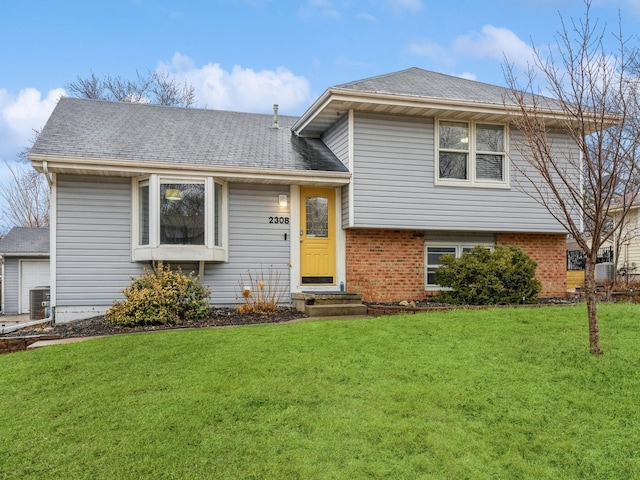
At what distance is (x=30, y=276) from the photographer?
56.7 feet

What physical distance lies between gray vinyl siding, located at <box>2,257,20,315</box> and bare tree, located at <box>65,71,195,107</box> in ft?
31.9

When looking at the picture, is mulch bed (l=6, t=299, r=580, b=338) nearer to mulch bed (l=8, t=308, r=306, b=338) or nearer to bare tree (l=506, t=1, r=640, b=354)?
mulch bed (l=8, t=308, r=306, b=338)

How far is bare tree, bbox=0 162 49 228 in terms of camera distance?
1086 inches

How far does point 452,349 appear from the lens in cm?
516

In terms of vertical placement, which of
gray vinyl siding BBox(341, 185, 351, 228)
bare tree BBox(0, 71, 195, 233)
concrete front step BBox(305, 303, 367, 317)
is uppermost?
bare tree BBox(0, 71, 195, 233)

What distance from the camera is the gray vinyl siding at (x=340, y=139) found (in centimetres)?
983

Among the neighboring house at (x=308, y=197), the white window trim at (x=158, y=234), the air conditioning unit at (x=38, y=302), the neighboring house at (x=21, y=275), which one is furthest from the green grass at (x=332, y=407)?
the neighboring house at (x=21, y=275)

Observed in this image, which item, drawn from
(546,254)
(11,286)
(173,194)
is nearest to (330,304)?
(173,194)

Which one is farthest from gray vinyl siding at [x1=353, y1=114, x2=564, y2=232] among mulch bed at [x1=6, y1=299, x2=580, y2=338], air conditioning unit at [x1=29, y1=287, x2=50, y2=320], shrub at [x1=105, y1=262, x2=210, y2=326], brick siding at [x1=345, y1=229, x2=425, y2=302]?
air conditioning unit at [x1=29, y1=287, x2=50, y2=320]

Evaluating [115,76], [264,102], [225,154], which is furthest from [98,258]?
[264,102]

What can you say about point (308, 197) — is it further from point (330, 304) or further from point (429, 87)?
point (429, 87)

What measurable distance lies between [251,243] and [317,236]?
1441 mm

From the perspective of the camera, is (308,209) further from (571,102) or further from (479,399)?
(479,399)

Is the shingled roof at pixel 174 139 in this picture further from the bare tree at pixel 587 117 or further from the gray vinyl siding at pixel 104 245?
the bare tree at pixel 587 117
